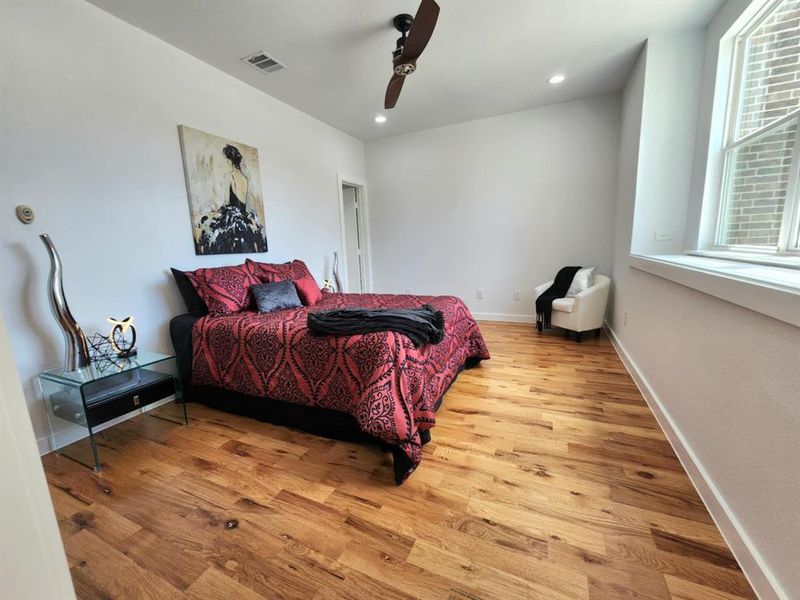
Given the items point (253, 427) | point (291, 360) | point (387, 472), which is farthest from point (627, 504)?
point (253, 427)

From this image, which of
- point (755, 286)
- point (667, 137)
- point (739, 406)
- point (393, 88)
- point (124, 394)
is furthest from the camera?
point (667, 137)

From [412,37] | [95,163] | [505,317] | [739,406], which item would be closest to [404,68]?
[412,37]

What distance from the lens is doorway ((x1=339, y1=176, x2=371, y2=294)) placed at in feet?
16.9

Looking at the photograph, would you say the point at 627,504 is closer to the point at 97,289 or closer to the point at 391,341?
the point at 391,341

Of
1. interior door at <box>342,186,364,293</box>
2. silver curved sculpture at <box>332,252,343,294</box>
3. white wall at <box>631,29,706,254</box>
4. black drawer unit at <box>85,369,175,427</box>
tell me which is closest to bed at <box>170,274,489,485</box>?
black drawer unit at <box>85,369,175,427</box>

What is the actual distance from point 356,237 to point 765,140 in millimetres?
4388

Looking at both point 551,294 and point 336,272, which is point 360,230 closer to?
point 336,272

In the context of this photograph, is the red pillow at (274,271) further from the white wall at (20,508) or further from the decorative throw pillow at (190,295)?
the white wall at (20,508)

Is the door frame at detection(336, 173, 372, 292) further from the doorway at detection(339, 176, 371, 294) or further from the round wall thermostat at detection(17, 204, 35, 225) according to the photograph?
the round wall thermostat at detection(17, 204, 35, 225)

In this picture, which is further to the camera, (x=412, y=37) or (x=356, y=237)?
(x=356, y=237)

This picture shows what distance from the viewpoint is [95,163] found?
2.15 m

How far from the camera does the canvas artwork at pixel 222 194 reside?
8.88ft

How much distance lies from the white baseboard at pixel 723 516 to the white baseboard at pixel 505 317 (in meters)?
2.37

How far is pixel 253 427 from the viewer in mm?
2166
